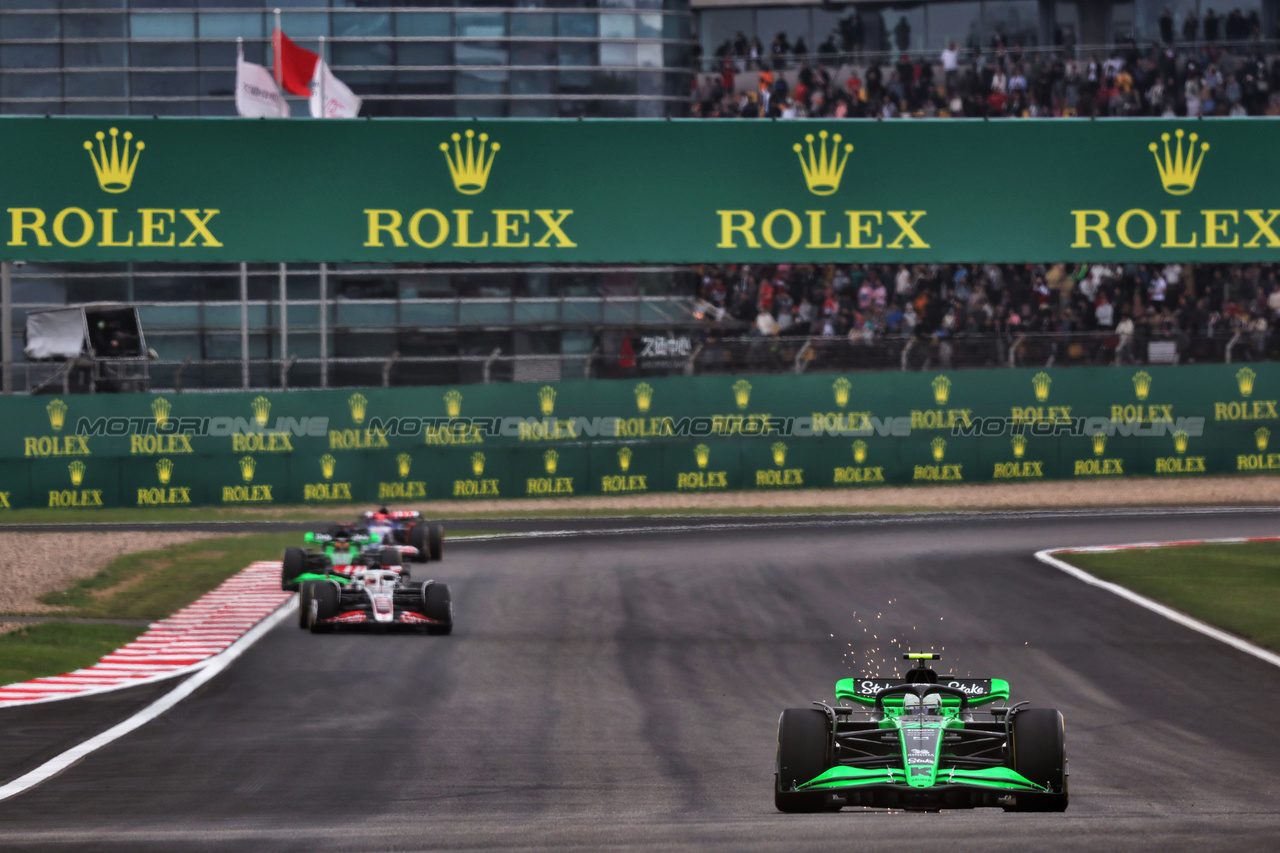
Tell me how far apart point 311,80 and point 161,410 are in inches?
344

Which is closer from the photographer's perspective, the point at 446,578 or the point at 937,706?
the point at 937,706

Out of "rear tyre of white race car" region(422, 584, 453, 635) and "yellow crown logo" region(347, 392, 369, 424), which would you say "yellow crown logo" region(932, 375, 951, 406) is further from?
"rear tyre of white race car" region(422, 584, 453, 635)

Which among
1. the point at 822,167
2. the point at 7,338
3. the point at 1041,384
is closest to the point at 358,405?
the point at 7,338

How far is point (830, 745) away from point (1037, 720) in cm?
100

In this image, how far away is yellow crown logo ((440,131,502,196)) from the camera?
31.6m

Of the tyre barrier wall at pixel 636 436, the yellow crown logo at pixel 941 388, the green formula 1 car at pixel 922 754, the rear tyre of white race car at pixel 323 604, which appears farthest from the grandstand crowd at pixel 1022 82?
the green formula 1 car at pixel 922 754

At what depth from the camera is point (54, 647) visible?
1738 centimetres

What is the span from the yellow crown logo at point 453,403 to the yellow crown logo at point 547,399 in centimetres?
149

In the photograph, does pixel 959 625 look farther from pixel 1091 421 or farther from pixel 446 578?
pixel 1091 421

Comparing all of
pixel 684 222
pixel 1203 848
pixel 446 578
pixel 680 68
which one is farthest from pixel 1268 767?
pixel 680 68

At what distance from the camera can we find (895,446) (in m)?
33.4

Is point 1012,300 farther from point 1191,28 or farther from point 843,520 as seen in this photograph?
point 1191,28

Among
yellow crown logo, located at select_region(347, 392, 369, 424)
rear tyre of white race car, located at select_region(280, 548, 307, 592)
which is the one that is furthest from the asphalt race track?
yellow crown logo, located at select_region(347, 392, 369, 424)

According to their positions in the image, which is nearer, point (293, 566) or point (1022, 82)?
point (293, 566)
